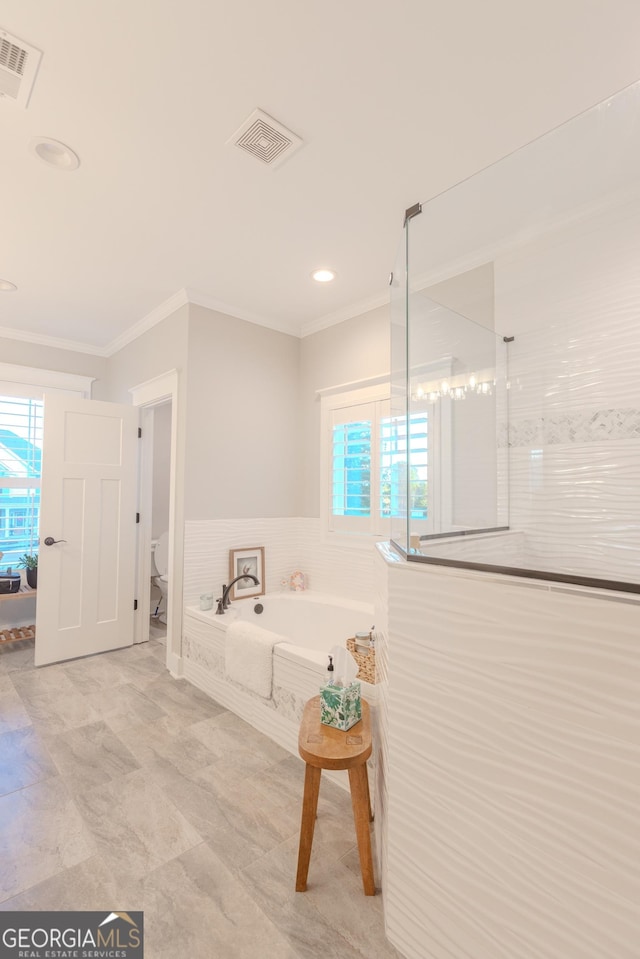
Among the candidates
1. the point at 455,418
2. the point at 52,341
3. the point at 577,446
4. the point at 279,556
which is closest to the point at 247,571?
the point at 279,556

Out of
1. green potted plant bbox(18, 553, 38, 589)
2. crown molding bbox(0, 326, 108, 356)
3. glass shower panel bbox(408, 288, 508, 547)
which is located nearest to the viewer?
glass shower panel bbox(408, 288, 508, 547)

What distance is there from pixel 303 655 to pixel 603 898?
55.7 inches

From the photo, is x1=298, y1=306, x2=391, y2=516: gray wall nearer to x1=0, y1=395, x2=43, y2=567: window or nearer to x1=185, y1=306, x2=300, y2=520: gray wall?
x1=185, y1=306, x2=300, y2=520: gray wall

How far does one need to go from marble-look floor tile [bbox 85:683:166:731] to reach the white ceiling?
→ 2.68 meters

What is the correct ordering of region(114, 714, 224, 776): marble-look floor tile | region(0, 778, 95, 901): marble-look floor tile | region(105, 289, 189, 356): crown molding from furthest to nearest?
1. region(105, 289, 189, 356): crown molding
2. region(114, 714, 224, 776): marble-look floor tile
3. region(0, 778, 95, 901): marble-look floor tile

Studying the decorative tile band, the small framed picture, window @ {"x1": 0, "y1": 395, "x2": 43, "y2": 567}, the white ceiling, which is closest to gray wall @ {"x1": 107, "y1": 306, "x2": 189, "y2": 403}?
the white ceiling

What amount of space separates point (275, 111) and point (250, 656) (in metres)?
2.43

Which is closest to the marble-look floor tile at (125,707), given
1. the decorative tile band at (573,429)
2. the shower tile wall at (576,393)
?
the shower tile wall at (576,393)

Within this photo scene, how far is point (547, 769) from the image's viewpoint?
2.73 ft

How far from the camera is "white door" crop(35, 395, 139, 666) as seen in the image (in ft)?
10.2

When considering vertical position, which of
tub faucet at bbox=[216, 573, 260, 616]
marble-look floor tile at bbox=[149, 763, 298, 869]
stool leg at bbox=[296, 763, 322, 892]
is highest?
tub faucet at bbox=[216, 573, 260, 616]

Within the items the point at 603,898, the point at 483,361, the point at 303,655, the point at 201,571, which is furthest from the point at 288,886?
the point at 483,361

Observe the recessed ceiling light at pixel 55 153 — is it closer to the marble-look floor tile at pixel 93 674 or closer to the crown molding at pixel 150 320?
the crown molding at pixel 150 320

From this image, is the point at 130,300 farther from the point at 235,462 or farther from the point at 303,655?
the point at 303,655
